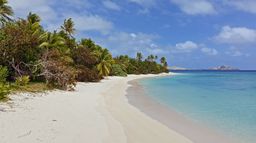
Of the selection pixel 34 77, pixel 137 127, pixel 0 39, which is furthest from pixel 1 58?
pixel 137 127

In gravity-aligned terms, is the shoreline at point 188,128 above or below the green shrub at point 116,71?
below

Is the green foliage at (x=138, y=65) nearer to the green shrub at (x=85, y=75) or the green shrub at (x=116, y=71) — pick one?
the green shrub at (x=116, y=71)

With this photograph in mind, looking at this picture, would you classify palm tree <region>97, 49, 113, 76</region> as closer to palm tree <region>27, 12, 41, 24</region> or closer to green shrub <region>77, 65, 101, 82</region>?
green shrub <region>77, 65, 101, 82</region>

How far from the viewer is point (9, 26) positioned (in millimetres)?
22422

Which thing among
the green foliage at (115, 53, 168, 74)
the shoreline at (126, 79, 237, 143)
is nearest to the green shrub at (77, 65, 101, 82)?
the shoreline at (126, 79, 237, 143)

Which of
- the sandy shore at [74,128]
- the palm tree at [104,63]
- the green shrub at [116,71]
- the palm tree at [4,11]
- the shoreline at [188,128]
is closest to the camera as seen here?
the sandy shore at [74,128]

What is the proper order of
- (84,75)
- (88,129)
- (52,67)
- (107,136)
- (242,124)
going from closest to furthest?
(107,136) < (88,129) < (242,124) < (52,67) < (84,75)

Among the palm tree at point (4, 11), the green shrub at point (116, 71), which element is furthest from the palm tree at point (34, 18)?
the green shrub at point (116, 71)

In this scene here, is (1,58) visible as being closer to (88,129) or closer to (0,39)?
(0,39)

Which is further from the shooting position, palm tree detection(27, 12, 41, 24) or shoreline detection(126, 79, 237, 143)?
palm tree detection(27, 12, 41, 24)

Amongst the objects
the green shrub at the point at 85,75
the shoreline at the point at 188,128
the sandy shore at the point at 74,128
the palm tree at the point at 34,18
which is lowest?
the shoreline at the point at 188,128

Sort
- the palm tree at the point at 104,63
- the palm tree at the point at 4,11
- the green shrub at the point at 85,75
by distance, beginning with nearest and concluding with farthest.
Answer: the palm tree at the point at 4,11 → the green shrub at the point at 85,75 → the palm tree at the point at 104,63

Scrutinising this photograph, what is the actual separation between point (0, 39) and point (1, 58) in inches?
49.1

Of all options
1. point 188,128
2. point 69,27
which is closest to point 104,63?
point 69,27
